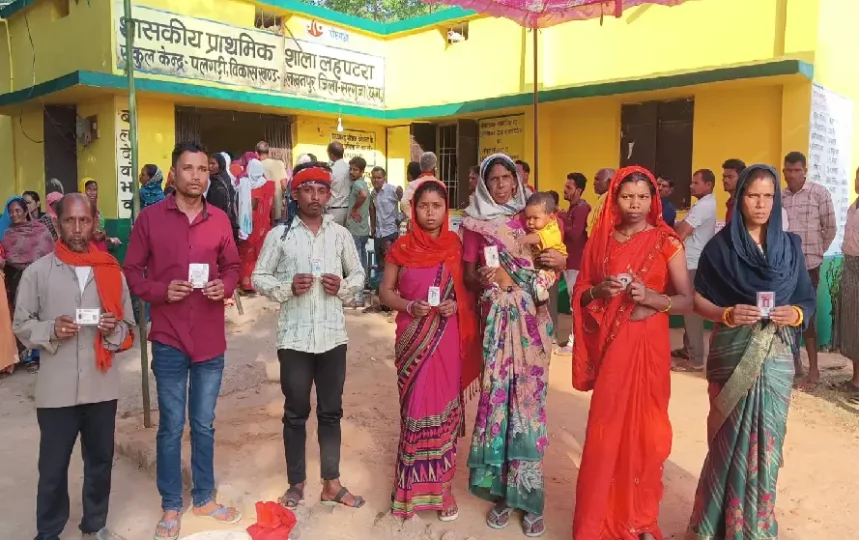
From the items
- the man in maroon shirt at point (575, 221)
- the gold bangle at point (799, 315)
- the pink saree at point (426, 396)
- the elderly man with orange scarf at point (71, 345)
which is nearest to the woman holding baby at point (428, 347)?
the pink saree at point (426, 396)

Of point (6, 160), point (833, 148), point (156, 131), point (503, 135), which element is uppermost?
point (503, 135)

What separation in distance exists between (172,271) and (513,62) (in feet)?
29.5

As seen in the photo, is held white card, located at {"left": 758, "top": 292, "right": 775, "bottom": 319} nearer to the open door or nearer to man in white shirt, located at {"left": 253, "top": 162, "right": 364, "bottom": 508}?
man in white shirt, located at {"left": 253, "top": 162, "right": 364, "bottom": 508}

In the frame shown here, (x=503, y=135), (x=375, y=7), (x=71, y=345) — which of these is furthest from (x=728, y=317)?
(x=375, y=7)

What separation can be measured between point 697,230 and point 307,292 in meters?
4.47

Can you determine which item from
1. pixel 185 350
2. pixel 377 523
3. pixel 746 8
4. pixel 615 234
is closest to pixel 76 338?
pixel 185 350

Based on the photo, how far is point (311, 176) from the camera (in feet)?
11.5

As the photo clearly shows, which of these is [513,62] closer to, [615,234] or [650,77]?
[650,77]

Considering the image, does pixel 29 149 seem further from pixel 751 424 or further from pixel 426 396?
pixel 751 424

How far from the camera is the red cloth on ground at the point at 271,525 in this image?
214 centimetres

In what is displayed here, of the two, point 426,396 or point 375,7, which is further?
point 375,7

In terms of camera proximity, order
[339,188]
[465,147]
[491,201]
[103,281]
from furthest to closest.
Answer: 1. [465,147]
2. [339,188]
3. [491,201]
4. [103,281]

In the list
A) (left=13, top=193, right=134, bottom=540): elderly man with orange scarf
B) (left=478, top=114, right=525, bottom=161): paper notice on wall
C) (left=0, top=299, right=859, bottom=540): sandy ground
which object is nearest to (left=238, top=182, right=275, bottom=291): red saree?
(left=0, top=299, right=859, bottom=540): sandy ground

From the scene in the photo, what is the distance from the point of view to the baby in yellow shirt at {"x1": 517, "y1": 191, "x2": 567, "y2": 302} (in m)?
3.49
